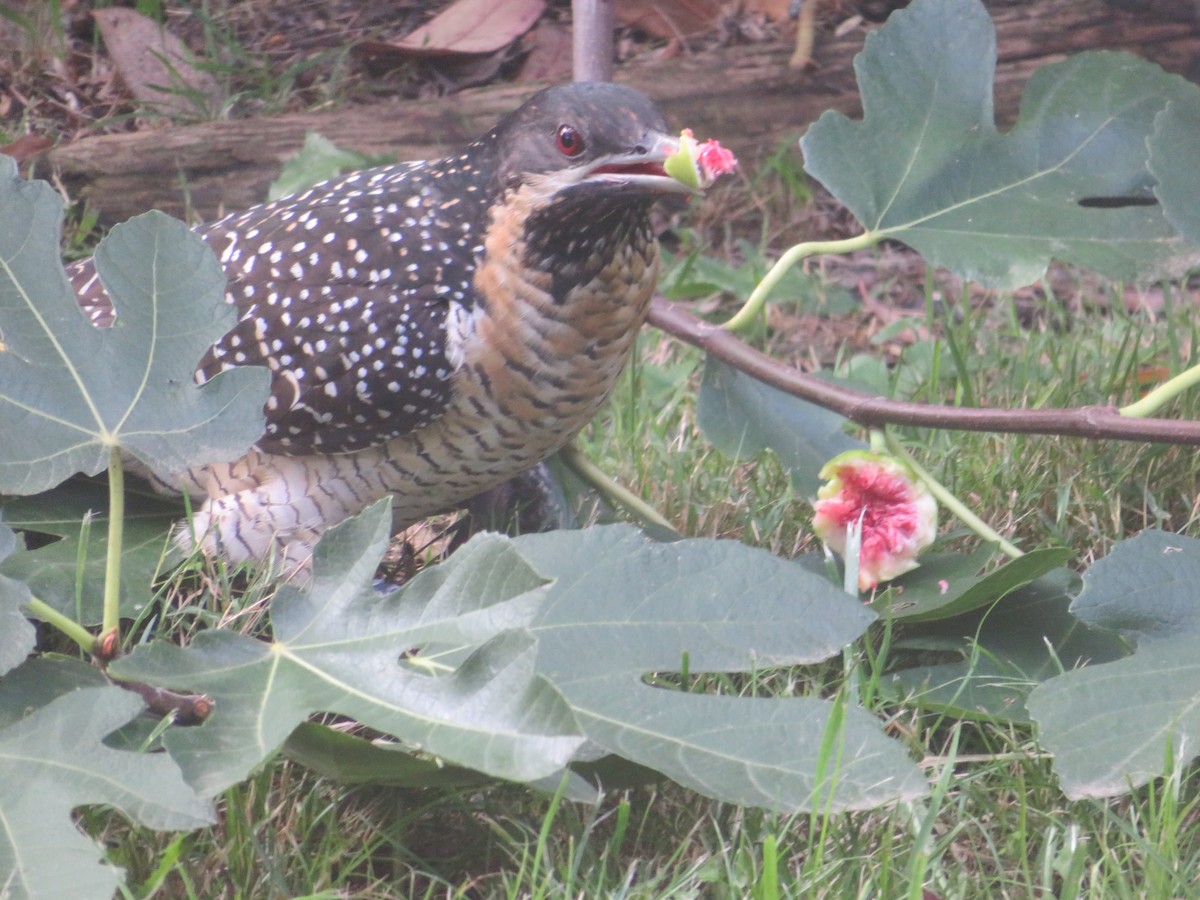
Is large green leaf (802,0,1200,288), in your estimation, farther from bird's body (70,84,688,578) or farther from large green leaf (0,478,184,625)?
large green leaf (0,478,184,625)

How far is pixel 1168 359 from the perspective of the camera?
3684 mm

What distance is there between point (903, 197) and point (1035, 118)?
0.30 metres

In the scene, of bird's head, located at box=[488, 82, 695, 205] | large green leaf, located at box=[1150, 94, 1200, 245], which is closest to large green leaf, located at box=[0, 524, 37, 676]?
bird's head, located at box=[488, 82, 695, 205]

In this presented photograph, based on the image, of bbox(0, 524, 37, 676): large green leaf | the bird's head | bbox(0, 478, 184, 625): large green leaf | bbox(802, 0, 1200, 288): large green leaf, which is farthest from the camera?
bbox(802, 0, 1200, 288): large green leaf

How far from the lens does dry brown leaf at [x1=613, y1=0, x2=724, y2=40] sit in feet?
17.3

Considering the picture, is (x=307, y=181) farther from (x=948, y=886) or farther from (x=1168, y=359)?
(x=948, y=886)

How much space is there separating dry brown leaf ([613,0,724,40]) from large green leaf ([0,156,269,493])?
3.58 m

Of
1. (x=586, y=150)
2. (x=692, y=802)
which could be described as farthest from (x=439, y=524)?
(x=692, y=802)

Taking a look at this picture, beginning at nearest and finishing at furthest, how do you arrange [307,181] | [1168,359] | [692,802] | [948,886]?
[948,886] → [692,802] → [1168,359] → [307,181]

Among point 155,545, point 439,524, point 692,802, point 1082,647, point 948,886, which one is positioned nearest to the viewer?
point 948,886

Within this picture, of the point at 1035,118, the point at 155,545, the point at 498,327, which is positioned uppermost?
the point at 1035,118

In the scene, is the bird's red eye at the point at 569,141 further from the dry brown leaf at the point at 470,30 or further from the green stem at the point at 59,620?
the dry brown leaf at the point at 470,30

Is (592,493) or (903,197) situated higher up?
(903,197)

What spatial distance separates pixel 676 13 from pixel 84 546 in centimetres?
360
